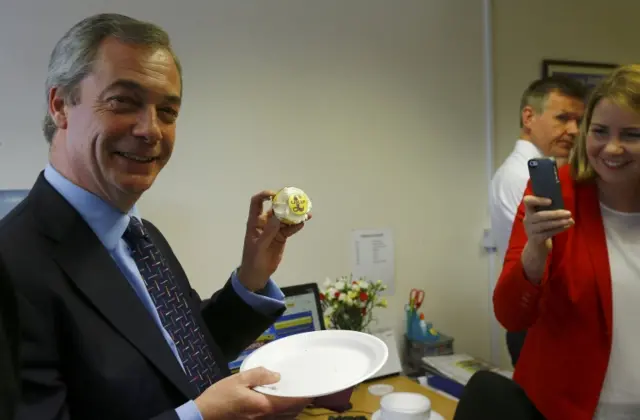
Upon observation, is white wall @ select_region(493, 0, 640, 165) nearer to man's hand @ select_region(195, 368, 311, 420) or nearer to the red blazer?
the red blazer

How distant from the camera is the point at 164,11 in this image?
1.79 metres

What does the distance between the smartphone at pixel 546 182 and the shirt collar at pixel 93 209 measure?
0.88 metres

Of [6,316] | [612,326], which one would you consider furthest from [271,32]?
[6,316]

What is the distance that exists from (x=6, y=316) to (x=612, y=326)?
3.91ft

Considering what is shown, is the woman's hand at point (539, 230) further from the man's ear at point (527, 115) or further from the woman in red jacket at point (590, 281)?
the man's ear at point (527, 115)

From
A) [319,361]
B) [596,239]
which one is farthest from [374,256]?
[319,361]

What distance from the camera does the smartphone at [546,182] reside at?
1.12m

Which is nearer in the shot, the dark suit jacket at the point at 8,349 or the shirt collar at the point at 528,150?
the dark suit jacket at the point at 8,349

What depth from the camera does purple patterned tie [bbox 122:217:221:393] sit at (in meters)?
0.91

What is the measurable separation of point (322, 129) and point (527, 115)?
89 cm

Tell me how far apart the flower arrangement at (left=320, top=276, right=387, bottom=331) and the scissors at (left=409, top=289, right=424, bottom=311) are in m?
0.29

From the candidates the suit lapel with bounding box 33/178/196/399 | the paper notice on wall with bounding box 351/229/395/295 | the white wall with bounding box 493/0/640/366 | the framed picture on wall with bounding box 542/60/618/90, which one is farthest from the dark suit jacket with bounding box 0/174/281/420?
the framed picture on wall with bounding box 542/60/618/90

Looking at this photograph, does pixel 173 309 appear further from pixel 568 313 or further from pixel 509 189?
pixel 509 189

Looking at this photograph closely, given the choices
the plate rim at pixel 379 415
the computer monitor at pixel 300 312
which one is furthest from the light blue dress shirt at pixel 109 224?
the computer monitor at pixel 300 312
